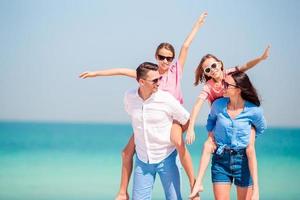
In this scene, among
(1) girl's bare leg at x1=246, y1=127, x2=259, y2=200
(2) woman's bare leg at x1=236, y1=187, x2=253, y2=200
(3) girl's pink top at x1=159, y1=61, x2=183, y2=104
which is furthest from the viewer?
(3) girl's pink top at x1=159, y1=61, x2=183, y2=104

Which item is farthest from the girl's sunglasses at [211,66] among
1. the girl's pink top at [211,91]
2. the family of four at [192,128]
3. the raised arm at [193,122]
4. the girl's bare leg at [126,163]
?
the girl's bare leg at [126,163]

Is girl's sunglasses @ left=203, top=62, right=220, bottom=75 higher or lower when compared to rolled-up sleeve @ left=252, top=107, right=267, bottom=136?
higher

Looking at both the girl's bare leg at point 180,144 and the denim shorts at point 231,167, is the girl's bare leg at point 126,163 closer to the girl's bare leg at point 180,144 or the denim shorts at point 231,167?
the girl's bare leg at point 180,144

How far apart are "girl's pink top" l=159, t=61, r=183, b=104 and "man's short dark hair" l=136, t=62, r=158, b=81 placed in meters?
0.40

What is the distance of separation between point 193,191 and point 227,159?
1.22ft

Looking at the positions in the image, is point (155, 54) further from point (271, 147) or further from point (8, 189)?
point (271, 147)

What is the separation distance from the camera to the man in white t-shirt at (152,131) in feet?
14.5

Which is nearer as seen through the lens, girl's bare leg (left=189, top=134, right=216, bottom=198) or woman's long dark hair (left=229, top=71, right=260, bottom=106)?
woman's long dark hair (left=229, top=71, right=260, bottom=106)

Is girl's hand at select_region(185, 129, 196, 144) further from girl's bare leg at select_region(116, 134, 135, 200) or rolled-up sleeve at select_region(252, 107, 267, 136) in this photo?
girl's bare leg at select_region(116, 134, 135, 200)

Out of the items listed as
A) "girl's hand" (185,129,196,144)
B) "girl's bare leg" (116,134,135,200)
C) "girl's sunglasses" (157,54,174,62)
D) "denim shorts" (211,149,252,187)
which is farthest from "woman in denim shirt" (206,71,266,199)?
"girl's bare leg" (116,134,135,200)

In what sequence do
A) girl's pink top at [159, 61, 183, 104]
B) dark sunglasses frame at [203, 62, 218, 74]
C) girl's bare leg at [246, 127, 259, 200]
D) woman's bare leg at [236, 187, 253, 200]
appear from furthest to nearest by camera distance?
1. girl's pink top at [159, 61, 183, 104]
2. dark sunglasses frame at [203, 62, 218, 74]
3. woman's bare leg at [236, 187, 253, 200]
4. girl's bare leg at [246, 127, 259, 200]

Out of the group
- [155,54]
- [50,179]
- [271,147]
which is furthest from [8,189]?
[271,147]

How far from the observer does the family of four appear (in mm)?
4312

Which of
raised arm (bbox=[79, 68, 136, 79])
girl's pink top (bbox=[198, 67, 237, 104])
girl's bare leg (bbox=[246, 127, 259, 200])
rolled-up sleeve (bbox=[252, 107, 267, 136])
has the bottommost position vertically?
girl's bare leg (bbox=[246, 127, 259, 200])
